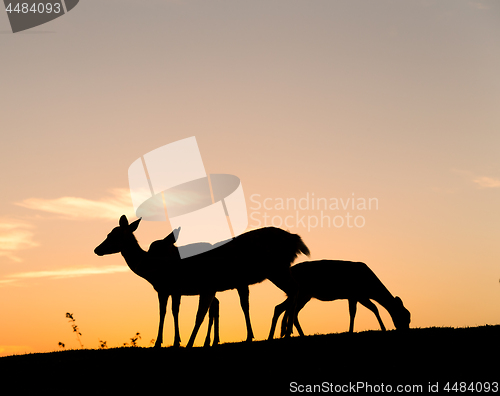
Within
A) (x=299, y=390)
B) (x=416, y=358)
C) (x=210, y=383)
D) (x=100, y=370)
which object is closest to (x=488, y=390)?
(x=416, y=358)

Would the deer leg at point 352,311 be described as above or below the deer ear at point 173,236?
below

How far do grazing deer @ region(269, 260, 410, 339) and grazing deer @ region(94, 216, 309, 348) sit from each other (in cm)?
290

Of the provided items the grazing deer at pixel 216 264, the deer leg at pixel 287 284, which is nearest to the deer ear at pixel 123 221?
the grazing deer at pixel 216 264

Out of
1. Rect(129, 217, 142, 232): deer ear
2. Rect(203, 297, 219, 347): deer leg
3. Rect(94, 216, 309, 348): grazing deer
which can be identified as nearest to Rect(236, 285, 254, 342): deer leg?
Rect(94, 216, 309, 348): grazing deer

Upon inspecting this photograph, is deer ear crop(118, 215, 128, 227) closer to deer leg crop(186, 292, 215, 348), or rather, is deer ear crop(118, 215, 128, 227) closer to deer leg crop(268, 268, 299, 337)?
deer leg crop(186, 292, 215, 348)

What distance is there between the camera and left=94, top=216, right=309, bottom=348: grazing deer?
14.8 m

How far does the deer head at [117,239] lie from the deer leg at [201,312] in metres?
2.89

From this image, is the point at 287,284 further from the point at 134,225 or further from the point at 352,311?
the point at 134,225

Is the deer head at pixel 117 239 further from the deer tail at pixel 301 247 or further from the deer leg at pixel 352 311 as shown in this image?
the deer leg at pixel 352 311

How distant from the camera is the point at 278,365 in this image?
33.5ft

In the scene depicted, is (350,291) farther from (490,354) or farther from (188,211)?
(490,354)

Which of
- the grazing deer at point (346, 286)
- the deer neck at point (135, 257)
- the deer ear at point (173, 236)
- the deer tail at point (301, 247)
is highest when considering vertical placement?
the deer ear at point (173, 236)

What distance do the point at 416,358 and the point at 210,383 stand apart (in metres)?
3.99

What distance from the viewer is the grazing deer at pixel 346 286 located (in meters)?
18.3
